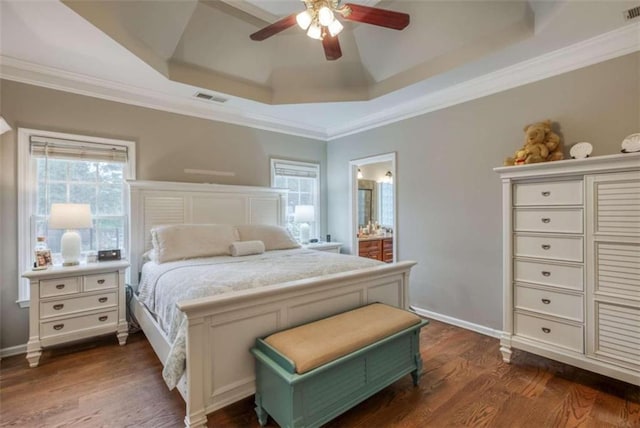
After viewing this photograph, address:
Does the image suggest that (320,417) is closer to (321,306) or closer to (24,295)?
(321,306)

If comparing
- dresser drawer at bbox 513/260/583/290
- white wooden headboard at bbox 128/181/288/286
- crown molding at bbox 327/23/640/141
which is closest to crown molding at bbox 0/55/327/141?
white wooden headboard at bbox 128/181/288/286

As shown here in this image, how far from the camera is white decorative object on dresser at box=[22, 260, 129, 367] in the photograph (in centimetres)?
243

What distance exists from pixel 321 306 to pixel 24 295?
2745 millimetres

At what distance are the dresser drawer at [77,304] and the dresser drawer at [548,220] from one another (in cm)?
361

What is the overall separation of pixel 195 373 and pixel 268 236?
2015mm

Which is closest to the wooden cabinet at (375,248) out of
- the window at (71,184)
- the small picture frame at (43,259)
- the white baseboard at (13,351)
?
the window at (71,184)

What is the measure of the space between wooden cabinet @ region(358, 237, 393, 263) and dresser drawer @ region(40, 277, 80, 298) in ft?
12.8

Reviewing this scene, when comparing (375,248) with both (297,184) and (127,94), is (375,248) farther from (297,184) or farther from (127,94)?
(127,94)

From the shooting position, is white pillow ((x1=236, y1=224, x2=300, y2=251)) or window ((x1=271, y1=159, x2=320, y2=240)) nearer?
white pillow ((x1=236, y1=224, x2=300, y2=251))

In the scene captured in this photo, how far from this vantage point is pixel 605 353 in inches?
80.3

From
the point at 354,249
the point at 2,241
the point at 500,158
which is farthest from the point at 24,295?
the point at 500,158

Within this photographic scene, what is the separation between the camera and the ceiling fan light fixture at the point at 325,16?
1.68 meters

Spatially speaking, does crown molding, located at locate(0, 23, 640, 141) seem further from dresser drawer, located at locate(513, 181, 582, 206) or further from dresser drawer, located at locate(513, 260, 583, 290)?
dresser drawer, located at locate(513, 260, 583, 290)

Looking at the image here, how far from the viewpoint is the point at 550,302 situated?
7.51 ft
